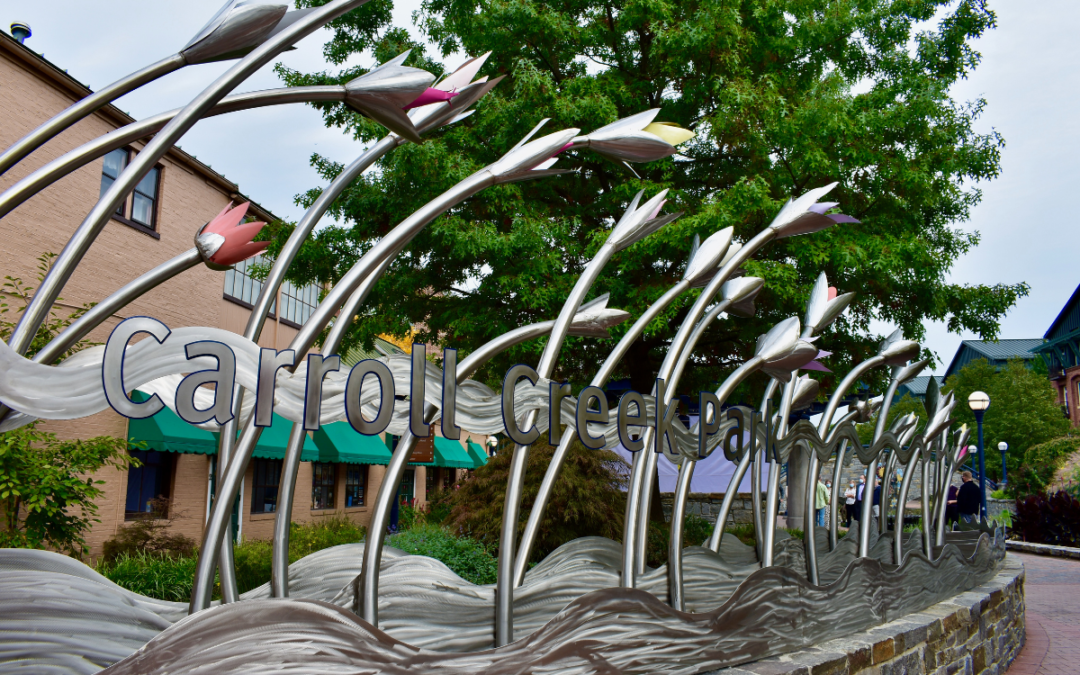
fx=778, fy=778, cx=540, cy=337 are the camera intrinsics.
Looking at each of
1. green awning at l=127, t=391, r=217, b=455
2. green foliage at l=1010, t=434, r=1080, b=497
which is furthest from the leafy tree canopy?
green foliage at l=1010, t=434, r=1080, b=497

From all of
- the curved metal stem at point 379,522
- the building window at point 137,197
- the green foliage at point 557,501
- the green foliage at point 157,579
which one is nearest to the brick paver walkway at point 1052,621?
the green foliage at point 557,501

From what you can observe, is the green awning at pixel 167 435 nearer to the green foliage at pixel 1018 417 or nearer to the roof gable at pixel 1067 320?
the green foliage at pixel 1018 417

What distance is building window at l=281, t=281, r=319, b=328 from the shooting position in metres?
17.4

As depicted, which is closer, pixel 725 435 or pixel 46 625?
pixel 46 625

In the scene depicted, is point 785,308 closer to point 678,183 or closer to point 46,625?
point 678,183

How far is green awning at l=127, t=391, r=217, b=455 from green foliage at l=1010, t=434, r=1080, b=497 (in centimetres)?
2651

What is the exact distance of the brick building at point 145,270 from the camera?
35.1 ft

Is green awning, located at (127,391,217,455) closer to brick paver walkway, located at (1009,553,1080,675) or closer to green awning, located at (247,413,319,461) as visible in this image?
green awning, located at (247,413,319,461)

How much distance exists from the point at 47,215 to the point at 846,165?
11.1 metres

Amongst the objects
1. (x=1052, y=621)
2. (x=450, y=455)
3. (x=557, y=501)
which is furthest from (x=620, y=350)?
(x=450, y=455)

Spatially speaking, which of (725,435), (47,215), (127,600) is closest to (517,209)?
(725,435)

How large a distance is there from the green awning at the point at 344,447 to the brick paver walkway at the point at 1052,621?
11218 millimetres

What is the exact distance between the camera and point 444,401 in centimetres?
340

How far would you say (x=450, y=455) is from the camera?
2272 centimetres
